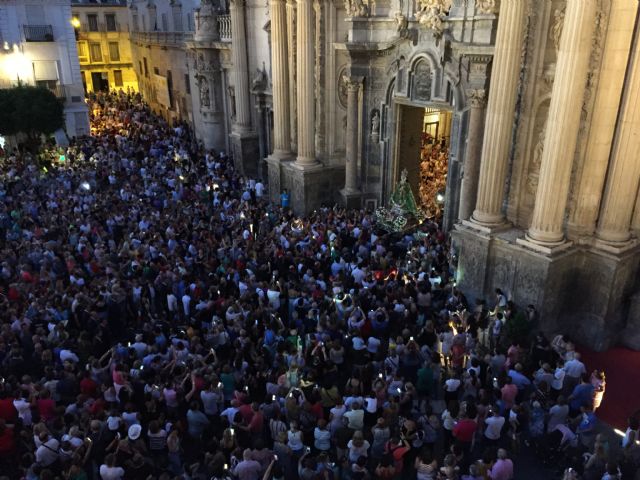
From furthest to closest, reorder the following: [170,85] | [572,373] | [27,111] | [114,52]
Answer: [114,52] < [170,85] < [27,111] < [572,373]

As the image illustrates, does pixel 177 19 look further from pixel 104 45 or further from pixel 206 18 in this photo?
pixel 104 45

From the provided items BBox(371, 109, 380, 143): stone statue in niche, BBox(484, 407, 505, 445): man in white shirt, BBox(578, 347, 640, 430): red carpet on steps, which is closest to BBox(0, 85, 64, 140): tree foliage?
BBox(371, 109, 380, 143): stone statue in niche

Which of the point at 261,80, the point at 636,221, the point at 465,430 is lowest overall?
the point at 465,430

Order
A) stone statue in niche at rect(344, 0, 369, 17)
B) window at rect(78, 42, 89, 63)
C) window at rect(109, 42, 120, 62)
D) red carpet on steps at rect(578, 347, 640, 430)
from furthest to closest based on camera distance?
1. window at rect(109, 42, 120, 62)
2. window at rect(78, 42, 89, 63)
3. stone statue in niche at rect(344, 0, 369, 17)
4. red carpet on steps at rect(578, 347, 640, 430)

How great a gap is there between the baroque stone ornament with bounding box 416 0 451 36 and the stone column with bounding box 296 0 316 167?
4.27 metres

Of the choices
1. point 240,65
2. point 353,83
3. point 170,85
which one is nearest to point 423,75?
point 353,83

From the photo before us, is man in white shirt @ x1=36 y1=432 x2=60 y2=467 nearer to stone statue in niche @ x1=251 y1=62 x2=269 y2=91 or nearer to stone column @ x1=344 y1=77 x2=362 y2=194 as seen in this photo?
stone column @ x1=344 y1=77 x2=362 y2=194

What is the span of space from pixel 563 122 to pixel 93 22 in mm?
45475

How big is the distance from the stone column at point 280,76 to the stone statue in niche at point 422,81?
214 inches

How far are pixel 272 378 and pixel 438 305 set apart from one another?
168 inches

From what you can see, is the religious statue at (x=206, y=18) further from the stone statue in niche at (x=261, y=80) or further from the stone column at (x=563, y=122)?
the stone column at (x=563, y=122)

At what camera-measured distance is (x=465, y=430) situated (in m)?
7.81

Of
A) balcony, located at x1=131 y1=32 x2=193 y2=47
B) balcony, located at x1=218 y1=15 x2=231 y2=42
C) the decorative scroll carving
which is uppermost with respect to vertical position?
the decorative scroll carving

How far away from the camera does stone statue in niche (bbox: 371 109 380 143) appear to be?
17.5 metres
